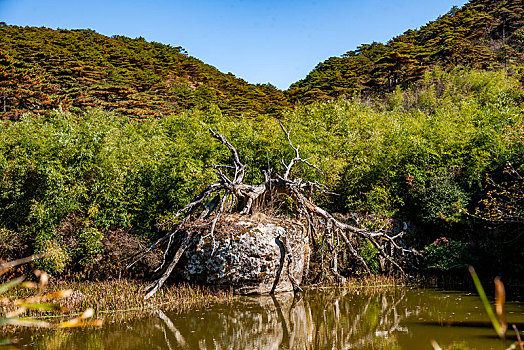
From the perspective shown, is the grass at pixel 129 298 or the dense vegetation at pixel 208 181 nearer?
the grass at pixel 129 298

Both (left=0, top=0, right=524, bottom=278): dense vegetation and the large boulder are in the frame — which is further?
(left=0, top=0, right=524, bottom=278): dense vegetation

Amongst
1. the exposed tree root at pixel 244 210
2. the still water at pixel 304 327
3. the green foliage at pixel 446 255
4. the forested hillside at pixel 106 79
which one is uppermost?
the forested hillside at pixel 106 79

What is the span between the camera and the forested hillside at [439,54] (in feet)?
150

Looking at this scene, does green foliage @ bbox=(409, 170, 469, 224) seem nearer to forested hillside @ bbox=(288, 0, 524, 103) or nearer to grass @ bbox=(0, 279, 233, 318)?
grass @ bbox=(0, 279, 233, 318)

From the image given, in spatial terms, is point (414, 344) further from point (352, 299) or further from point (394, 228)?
point (394, 228)

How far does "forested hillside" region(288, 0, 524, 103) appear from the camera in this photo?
45.8m

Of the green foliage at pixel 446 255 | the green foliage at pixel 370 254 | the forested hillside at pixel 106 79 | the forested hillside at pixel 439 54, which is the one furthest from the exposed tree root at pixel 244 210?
the forested hillside at pixel 439 54

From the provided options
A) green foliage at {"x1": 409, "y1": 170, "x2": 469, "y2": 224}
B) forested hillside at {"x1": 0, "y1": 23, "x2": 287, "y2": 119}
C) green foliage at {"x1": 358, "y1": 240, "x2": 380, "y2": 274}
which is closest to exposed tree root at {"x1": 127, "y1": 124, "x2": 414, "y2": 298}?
green foliage at {"x1": 358, "y1": 240, "x2": 380, "y2": 274}

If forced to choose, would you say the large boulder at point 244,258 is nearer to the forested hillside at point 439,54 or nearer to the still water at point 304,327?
the still water at point 304,327

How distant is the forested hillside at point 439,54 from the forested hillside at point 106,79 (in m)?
7.00

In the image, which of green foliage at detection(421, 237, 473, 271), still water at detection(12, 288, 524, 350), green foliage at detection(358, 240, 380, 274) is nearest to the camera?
still water at detection(12, 288, 524, 350)

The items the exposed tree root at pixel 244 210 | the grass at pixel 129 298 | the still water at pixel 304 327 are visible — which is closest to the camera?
the still water at pixel 304 327

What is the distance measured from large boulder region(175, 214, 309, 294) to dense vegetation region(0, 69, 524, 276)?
3.25 metres

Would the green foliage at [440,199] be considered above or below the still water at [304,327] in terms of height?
above
